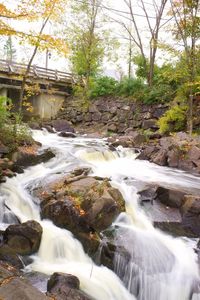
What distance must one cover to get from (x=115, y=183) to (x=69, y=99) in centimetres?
1445

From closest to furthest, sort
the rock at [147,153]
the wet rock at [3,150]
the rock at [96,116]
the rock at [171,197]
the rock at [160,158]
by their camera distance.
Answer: the rock at [171,197] < the wet rock at [3,150] < the rock at [160,158] < the rock at [147,153] < the rock at [96,116]

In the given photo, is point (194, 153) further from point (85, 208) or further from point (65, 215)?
point (65, 215)

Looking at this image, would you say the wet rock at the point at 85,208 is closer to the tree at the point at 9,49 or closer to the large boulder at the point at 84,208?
the large boulder at the point at 84,208

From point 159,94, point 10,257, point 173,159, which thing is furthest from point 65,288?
point 159,94

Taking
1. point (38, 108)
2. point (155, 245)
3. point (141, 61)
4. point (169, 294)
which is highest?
point (141, 61)

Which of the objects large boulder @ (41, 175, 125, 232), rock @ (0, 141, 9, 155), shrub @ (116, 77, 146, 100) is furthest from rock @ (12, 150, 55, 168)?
shrub @ (116, 77, 146, 100)

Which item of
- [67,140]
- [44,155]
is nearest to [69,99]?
[67,140]

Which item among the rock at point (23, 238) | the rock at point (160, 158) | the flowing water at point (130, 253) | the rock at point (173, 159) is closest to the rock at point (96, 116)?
the rock at point (160, 158)

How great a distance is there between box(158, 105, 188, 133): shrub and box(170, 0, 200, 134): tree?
0.48 m

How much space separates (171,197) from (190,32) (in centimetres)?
898

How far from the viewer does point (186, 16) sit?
13938 mm

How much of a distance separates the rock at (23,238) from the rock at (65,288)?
3.34ft

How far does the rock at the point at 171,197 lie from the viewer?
25.2 ft

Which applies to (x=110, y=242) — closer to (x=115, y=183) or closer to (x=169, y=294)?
(x=169, y=294)
